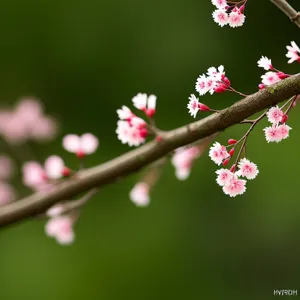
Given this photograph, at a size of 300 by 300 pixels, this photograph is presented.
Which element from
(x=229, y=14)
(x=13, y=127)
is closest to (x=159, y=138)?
(x=229, y=14)

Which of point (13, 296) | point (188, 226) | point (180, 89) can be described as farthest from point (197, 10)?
point (13, 296)

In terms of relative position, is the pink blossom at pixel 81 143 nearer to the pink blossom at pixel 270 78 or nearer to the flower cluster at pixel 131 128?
the flower cluster at pixel 131 128

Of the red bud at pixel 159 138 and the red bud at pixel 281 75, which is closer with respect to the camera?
the red bud at pixel 281 75

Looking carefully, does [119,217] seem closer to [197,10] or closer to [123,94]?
[123,94]

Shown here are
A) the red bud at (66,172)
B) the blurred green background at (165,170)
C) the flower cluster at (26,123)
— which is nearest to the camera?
the red bud at (66,172)

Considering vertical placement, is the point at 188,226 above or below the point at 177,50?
below

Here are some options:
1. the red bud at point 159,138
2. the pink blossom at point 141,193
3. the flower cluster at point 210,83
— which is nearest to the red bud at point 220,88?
the flower cluster at point 210,83
